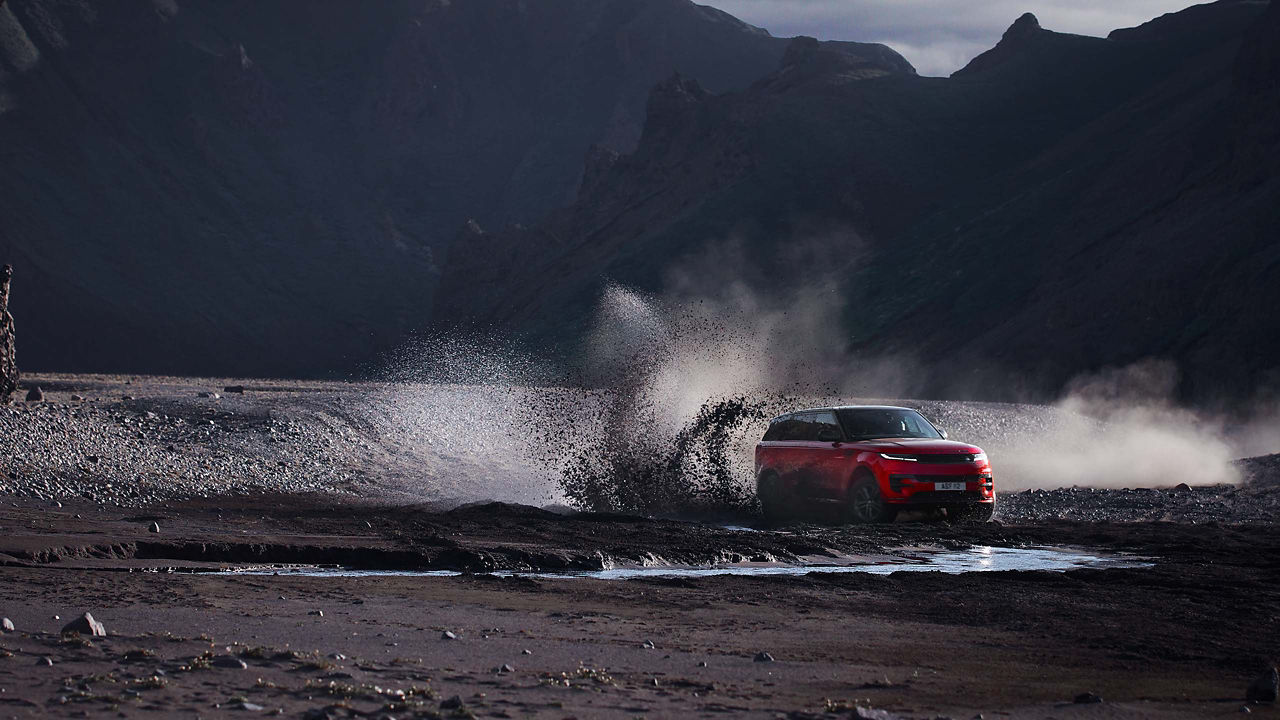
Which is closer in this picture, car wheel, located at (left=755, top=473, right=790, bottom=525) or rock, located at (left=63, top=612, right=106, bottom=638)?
rock, located at (left=63, top=612, right=106, bottom=638)

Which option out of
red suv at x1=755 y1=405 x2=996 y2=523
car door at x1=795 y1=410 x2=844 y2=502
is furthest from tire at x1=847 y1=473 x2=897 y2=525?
car door at x1=795 y1=410 x2=844 y2=502

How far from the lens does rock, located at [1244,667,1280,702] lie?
24.1 feet

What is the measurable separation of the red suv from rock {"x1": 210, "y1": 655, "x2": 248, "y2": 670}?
35.3ft

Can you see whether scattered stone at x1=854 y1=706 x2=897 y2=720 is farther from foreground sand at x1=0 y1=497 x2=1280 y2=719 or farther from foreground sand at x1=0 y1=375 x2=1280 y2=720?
foreground sand at x1=0 y1=497 x2=1280 y2=719

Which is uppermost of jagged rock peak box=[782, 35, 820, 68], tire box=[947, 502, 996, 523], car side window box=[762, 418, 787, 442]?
jagged rock peak box=[782, 35, 820, 68]

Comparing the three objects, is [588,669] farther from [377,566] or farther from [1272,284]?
[1272,284]

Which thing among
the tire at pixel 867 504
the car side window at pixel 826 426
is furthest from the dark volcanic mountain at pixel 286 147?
the tire at pixel 867 504

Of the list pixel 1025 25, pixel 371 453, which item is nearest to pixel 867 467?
pixel 371 453

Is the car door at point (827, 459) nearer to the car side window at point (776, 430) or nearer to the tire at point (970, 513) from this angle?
the car side window at point (776, 430)

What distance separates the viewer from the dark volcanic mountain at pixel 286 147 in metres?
102

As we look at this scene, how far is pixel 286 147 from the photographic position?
127625mm

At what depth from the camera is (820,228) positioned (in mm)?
88750

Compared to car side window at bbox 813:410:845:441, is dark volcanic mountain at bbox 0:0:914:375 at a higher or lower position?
higher

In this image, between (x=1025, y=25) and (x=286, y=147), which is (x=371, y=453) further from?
(x=286, y=147)
